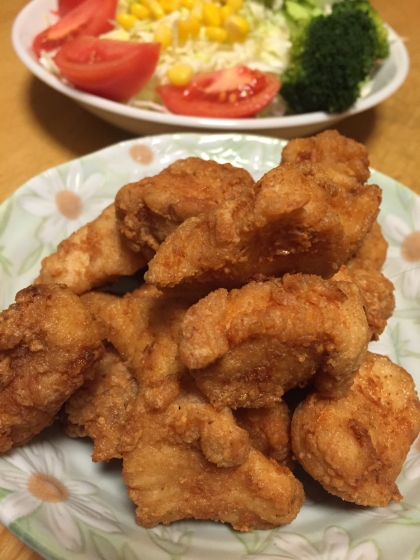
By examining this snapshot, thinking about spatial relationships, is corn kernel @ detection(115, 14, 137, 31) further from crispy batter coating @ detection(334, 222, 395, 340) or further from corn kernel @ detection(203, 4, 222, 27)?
crispy batter coating @ detection(334, 222, 395, 340)

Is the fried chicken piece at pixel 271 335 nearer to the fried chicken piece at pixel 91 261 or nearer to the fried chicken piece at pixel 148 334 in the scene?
the fried chicken piece at pixel 148 334

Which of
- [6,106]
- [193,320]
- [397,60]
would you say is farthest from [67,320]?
[397,60]

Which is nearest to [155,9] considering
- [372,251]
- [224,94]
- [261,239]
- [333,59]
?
[224,94]

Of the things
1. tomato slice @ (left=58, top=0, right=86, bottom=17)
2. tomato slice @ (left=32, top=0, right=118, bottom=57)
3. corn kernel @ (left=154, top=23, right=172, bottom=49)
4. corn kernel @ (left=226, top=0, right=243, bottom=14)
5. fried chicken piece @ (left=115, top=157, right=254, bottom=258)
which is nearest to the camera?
fried chicken piece @ (left=115, top=157, right=254, bottom=258)

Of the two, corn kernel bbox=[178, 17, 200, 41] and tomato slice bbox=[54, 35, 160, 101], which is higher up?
tomato slice bbox=[54, 35, 160, 101]

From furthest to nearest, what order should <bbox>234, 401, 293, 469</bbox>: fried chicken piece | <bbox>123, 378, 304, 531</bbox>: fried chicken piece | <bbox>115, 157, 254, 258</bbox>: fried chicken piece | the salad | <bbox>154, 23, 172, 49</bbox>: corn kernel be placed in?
<bbox>154, 23, 172, 49</bbox>: corn kernel, the salad, <bbox>115, 157, 254, 258</bbox>: fried chicken piece, <bbox>234, 401, 293, 469</bbox>: fried chicken piece, <bbox>123, 378, 304, 531</bbox>: fried chicken piece

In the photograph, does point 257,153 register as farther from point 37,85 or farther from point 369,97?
point 37,85

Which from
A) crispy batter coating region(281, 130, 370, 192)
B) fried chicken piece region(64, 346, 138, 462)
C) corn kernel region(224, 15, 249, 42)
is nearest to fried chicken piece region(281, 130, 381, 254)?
crispy batter coating region(281, 130, 370, 192)
